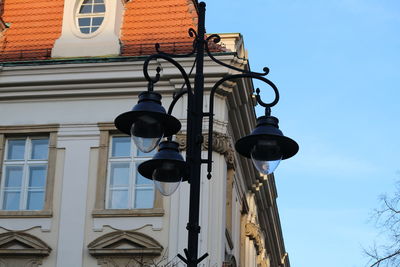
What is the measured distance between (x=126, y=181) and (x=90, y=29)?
4.23 metres

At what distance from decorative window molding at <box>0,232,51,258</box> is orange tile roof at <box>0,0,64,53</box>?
488 cm

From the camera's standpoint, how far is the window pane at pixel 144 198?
2086cm

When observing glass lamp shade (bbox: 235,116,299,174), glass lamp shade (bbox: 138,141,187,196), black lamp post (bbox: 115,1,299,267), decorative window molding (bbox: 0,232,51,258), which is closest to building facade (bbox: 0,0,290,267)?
decorative window molding (bbox: 0,232,51,258)

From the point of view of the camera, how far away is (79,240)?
20.5 metres

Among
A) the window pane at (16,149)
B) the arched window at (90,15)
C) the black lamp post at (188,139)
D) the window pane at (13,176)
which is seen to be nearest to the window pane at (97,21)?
the arched window at (90,15)

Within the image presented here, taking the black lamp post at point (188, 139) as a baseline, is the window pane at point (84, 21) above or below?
above

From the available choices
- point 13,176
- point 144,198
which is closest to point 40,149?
point 13,176

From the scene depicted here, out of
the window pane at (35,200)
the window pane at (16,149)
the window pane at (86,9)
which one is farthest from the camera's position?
the window pane at (86,9)

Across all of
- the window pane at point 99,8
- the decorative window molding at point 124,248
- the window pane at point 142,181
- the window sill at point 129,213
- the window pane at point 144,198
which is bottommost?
the decorative window molding at point 124,248

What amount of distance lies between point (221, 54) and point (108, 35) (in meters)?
3.16

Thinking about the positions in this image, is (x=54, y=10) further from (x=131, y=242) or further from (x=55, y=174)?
(x=131, y=242)

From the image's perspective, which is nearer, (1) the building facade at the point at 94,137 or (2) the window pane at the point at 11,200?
(1) the building facade at the point at 94,137

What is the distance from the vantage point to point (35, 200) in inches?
846

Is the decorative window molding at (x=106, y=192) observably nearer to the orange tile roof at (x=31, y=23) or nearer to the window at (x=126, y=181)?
the window at (x=126, y=181)
